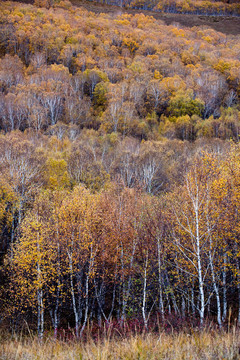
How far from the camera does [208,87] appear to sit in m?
85.6

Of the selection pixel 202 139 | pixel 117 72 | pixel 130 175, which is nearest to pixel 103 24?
pixel 117 72

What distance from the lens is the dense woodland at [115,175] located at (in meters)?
17.1

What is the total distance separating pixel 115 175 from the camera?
139 feet

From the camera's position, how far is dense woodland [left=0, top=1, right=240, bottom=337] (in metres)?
17.1

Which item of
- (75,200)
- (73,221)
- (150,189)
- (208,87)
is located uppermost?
(208,87)

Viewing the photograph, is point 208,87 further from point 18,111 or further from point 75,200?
point 75,200

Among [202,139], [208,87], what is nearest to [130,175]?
[202,139]

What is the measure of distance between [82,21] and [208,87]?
325 ft

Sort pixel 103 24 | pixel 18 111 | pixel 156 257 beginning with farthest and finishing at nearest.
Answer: pixel 103 24
pixel 18 111
pixel 156 257

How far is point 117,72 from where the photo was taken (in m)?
97.2

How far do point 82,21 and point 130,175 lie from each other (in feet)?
449

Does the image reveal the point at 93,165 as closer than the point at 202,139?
Yes

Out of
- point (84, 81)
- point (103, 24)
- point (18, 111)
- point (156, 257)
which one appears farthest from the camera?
point (103, 24)

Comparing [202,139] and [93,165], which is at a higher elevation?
[202,139]
